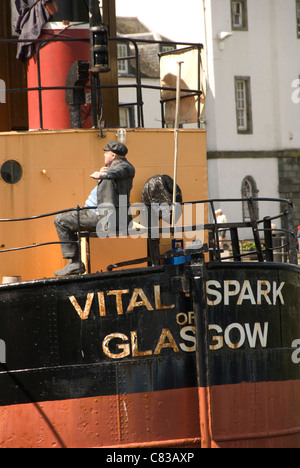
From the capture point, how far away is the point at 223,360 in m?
8.59

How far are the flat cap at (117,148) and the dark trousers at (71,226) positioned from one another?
2.19 feet

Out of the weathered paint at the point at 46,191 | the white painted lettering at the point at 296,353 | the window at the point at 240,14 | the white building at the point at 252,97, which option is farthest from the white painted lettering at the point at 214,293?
the window at the point at 240,14

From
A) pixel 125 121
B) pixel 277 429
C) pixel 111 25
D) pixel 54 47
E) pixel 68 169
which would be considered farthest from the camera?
pixel 125 121

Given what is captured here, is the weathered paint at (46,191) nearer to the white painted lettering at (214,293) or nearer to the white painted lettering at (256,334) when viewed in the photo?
the white painted lettering at (214,293)

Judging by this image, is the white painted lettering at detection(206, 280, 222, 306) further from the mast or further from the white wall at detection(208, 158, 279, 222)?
the white wall at detection(208, 158, 279, 222)

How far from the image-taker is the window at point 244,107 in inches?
1523

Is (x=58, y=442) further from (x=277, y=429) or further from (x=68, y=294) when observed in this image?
(x=277, y=429)

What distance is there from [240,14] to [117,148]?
102 feet

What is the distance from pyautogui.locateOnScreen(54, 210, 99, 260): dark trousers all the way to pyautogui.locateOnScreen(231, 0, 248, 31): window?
30.9 meters

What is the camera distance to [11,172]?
970 centimetres

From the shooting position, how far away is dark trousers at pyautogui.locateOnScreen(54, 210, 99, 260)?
352 inches
